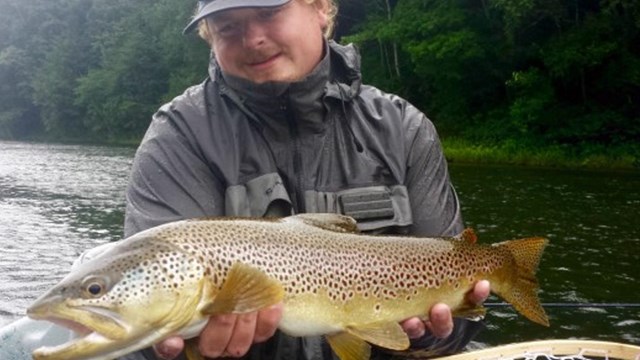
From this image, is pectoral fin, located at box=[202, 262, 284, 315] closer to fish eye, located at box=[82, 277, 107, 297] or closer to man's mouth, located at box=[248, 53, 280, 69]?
fish eye, located at box=[82, 277, 107, 297]

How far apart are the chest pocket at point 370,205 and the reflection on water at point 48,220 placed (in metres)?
6.61

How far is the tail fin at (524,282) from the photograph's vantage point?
10.6ft

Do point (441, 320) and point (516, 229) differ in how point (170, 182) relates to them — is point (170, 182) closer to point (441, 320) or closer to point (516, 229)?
point (441, 320)

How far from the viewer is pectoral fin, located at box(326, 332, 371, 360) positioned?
2.85 meters

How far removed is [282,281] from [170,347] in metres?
0.44

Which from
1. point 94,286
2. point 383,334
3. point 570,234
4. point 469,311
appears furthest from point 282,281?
point 570,234

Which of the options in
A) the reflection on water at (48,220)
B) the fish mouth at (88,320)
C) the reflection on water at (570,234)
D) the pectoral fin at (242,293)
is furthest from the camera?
the reflection on water at (48,220)

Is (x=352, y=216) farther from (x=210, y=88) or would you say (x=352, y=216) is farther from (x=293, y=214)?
(x=210, y=88)

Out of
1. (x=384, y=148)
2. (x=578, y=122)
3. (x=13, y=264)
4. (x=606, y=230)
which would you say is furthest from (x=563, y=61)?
(x=384, y=148)

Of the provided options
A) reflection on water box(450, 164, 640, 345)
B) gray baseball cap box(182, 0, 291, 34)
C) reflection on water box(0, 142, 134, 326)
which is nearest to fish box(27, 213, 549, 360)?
gray baseball cap box(182, 0, 291, 34)

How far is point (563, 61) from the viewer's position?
1069 inches

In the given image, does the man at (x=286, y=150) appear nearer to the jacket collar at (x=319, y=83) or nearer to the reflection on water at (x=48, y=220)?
the jacket collar at (x=319, y=83)

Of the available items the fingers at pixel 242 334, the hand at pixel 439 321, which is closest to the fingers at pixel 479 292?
the hand at pixel 439 321

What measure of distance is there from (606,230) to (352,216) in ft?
37.3
